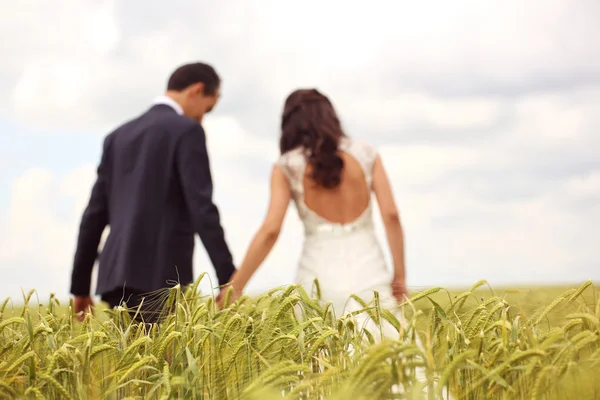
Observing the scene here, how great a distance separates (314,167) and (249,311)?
2.29 meters

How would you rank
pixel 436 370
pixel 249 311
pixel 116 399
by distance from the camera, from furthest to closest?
pixel 249 311, pixel 116 399, pixel 436 370

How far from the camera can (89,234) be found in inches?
230

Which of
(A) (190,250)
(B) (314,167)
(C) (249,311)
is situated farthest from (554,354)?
(A) (190,250)

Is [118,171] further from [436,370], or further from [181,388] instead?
[436,370]

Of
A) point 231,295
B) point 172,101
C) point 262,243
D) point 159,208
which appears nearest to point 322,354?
point 231,295

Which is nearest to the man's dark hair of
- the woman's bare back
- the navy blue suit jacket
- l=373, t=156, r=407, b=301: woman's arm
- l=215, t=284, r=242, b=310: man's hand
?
the navy blue suit jacket

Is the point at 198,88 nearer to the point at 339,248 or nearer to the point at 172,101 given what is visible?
the point at 172,101

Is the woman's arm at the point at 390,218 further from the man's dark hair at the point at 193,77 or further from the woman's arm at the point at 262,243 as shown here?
the man's dark hair at the point at 193,77

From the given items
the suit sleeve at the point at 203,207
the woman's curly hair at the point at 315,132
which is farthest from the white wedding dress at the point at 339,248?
Answer: the suit sleeve at the point at 203,207

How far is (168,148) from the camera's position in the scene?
5.46 meters

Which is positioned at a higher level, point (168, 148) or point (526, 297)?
point (168, 148)

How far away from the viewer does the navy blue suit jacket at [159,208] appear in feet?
17.1

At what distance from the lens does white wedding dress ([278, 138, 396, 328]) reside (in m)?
5.12

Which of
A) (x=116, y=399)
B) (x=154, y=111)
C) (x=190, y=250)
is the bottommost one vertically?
(x=116, y=399)
